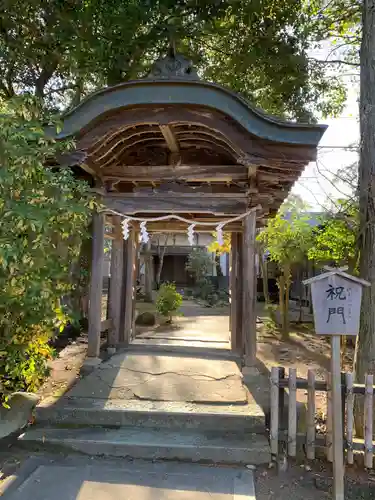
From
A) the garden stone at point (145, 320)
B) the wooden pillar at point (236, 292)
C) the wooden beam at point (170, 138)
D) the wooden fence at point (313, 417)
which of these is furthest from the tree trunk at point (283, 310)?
the wooden fence at point (313, 417)

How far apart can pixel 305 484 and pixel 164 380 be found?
2.35 m

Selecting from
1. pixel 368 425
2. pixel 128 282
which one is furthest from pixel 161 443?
pixel 128 282

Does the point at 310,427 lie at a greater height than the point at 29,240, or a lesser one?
lesser

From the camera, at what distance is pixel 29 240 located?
329 centimetres

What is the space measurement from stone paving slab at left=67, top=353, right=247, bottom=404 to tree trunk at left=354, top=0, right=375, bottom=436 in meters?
1.59

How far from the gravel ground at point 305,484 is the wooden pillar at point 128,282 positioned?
13.9ft

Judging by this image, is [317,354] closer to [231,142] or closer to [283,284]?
[283,284]

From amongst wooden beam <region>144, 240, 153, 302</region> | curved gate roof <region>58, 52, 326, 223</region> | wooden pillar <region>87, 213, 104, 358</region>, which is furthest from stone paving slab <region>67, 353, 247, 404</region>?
wooden beam <region>144, 240, 153, 302</region>

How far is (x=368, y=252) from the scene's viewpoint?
14.7 feet

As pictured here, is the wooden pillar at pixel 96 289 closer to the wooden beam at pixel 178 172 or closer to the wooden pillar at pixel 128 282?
the wooden beam at pixel 178 172

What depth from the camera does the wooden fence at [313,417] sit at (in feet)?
12.2

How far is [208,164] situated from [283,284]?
7.15 metres

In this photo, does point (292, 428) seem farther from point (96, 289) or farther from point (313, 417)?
point (96, 289)

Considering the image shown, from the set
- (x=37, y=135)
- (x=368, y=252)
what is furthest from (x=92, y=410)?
(x=368, y=252)
